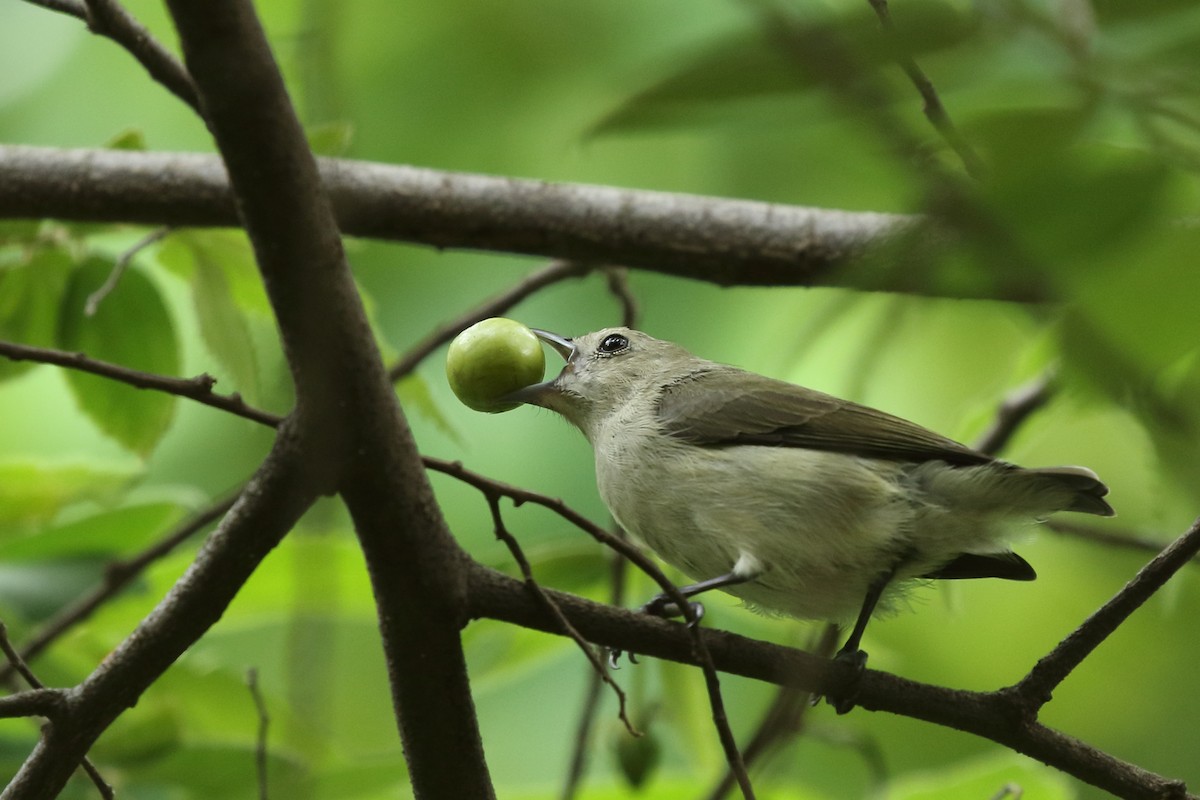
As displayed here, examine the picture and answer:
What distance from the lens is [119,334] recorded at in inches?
120

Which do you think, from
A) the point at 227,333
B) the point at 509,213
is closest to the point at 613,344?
the point at 509,213

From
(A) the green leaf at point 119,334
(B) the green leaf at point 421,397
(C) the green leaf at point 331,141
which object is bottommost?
(B) the green leaf at point 421,397

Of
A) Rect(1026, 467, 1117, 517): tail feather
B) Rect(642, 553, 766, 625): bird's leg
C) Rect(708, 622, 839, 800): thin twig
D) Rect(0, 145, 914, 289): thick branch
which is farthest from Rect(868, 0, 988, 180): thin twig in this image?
Rect(708, 622, 839, 800): thin twig

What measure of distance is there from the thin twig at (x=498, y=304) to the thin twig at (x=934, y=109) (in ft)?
7.77

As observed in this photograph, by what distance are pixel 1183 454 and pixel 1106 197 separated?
0.55 ft

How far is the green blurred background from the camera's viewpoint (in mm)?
745

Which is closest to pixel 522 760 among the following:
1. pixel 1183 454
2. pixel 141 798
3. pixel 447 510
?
pixel 447 510

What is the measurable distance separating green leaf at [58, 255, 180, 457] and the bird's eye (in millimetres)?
1178

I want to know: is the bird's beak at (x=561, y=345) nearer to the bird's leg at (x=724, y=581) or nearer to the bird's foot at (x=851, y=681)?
the bird's leg at (x=724, y=581)

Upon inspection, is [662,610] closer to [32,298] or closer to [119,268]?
[119,268]

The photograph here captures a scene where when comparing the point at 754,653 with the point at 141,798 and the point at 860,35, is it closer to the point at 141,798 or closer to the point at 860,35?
the point at 860,35

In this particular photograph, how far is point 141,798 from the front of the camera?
311 cm

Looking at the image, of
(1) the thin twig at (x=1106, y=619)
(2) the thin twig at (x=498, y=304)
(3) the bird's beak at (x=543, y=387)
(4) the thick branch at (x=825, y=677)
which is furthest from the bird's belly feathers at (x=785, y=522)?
(2) the thin twig at (x=498, y=304)

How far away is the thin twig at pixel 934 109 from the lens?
2.49 ft
